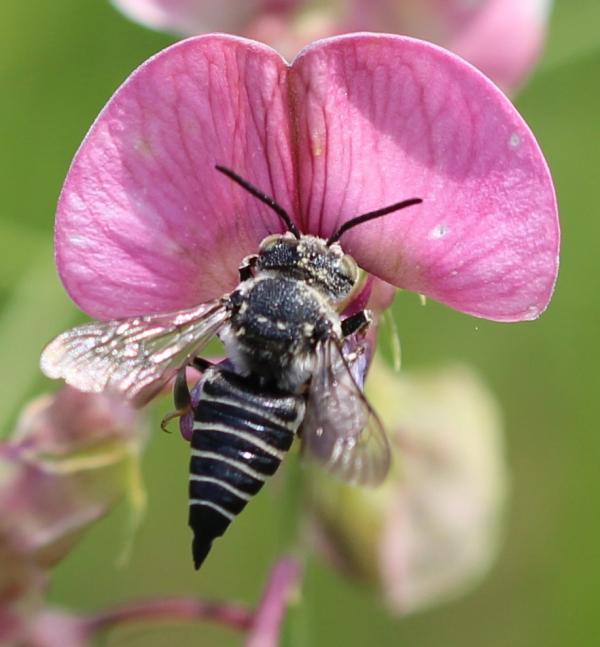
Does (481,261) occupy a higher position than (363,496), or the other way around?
(481,261)

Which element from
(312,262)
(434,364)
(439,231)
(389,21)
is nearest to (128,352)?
(312,262)

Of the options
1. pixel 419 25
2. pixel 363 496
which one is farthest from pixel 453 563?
pixel 419 25

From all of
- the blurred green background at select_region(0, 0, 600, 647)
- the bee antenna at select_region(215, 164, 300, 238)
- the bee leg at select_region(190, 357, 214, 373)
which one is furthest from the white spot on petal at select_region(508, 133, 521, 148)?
the blurred green background at select_region(0, 0, 600, 647)

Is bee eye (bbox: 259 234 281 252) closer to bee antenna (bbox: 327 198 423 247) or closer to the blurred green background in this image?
bee antenna (bbox: 327 198 423 247)

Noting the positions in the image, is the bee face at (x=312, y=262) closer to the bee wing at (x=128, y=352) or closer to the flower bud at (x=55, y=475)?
the bee wing at (x=128, y=352)

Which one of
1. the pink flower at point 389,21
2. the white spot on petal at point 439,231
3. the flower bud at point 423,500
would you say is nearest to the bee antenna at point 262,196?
the white spot on petal at point 439,231

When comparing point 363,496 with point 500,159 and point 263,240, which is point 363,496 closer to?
point 263,240
